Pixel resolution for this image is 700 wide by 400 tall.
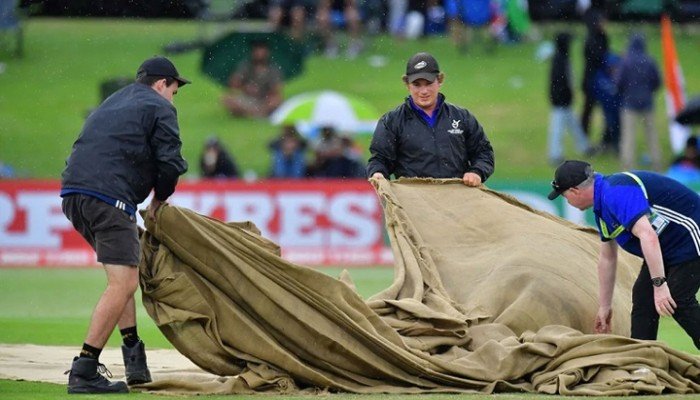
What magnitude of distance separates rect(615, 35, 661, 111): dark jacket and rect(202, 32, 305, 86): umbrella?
8.02 metres

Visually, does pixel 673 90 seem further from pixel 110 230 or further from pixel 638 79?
pixel 110 230

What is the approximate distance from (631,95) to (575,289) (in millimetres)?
15993

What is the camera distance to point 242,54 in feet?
101

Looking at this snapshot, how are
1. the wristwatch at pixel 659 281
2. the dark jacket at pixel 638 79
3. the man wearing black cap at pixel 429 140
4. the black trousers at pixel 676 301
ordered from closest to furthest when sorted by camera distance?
the wristwatch at pixel 659 281
the black trousers at pixel 676 301
the man wearing black cap at pixel 429 140
the dark jacket at pixel 638 79

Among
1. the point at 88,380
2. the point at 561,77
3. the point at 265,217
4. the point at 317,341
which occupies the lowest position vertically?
the point at 88,380

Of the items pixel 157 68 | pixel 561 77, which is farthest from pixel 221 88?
Result: pixel 157 68

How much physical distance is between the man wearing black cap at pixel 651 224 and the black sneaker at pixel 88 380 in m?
3.18

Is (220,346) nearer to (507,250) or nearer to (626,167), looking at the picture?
(507,250)

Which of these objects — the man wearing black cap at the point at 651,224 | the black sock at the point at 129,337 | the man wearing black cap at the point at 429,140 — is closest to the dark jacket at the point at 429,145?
the man wearing black cap at the point at 429,140

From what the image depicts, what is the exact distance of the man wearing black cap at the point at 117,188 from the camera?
30.1ft

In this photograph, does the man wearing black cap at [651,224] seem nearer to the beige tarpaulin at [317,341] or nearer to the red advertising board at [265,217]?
the beige tarpaulin at [317,341]

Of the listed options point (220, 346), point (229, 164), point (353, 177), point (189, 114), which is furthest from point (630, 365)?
point (189, 114)

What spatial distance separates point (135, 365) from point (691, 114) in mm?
19602

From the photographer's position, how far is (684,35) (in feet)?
116
